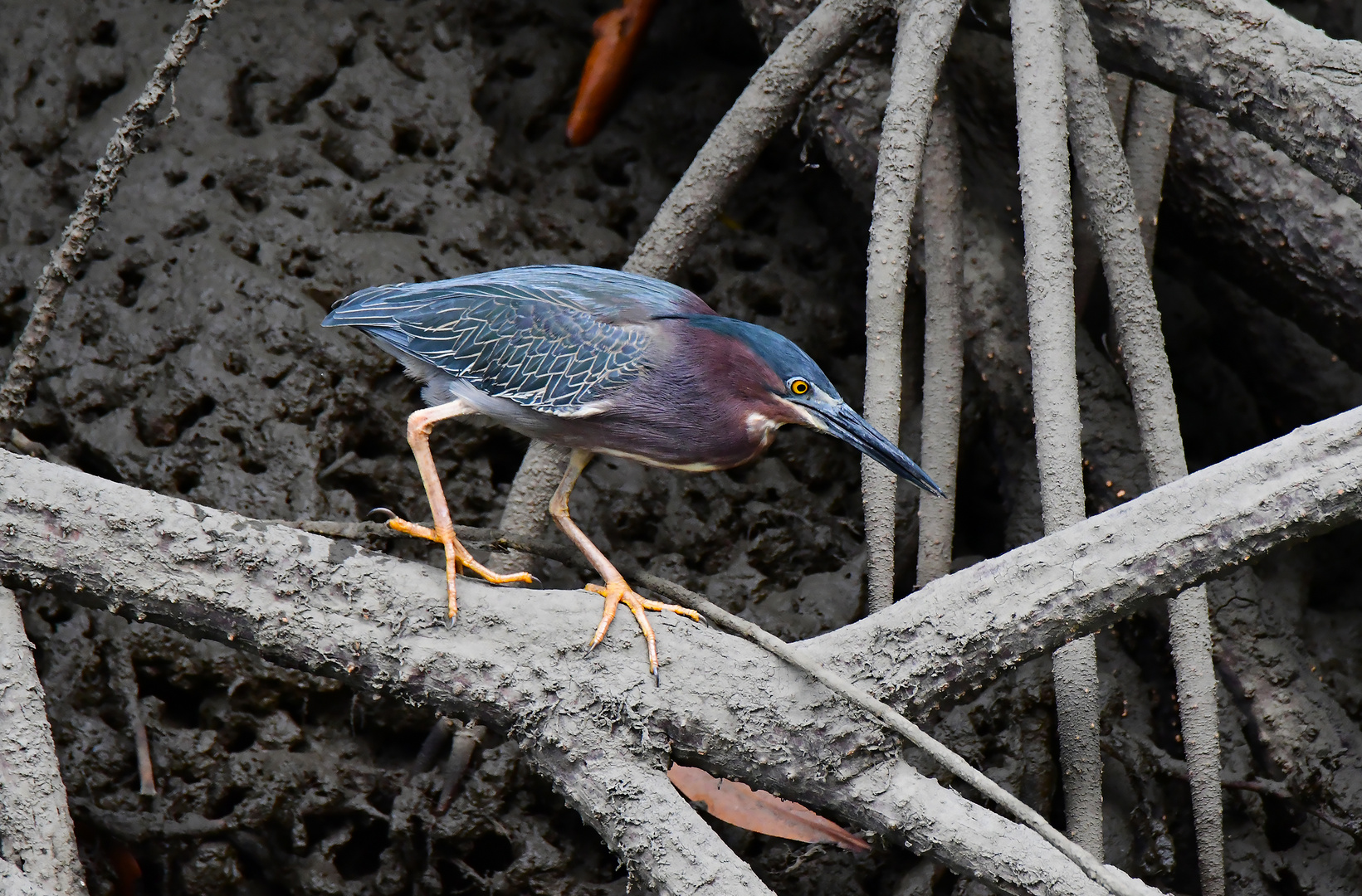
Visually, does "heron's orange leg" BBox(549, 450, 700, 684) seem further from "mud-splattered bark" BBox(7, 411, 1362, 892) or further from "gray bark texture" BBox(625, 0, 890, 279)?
"gray bark texture" BBox(625, 0, 890, 279)

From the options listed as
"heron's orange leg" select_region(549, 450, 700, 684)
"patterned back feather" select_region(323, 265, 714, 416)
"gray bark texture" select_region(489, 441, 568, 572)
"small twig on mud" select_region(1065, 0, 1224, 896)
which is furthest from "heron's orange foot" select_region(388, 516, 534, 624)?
"small twig on mud" select_region(1065, 0, 1224, 896)

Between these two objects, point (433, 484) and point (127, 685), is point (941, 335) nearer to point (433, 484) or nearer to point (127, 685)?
point (433, 484)

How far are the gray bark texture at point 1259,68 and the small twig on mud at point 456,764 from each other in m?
1.97

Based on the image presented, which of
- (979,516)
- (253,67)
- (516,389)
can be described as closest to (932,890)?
(979,516)

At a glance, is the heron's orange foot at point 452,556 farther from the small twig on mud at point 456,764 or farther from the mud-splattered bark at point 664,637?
the small twig on mud at point 456,764

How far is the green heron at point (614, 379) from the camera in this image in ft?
5.91

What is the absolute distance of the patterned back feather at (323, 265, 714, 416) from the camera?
183 centimetres

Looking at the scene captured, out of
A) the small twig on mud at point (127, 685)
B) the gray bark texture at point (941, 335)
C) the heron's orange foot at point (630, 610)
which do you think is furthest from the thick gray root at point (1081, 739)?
the small twig on mud at point (127, 685)

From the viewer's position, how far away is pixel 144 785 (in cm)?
227

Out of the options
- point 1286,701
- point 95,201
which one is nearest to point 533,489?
point 95,201

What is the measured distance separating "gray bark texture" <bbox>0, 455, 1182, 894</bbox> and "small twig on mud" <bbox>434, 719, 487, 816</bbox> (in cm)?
66

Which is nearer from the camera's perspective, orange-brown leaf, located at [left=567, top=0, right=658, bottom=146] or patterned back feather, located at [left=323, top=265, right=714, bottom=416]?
patterned back feather, located at [left=323, top=265, right=714, bottom=416]

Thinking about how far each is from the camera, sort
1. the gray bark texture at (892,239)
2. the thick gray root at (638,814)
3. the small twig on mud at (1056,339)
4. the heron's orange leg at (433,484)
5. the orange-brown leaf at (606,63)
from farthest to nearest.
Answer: the orange-brown leaf at (606,63) < the gray bark texture at (892,239) < the small twig on mud at (1056,339) < the heron's orange leg at (433,484) < the thick gray root at (638,814)

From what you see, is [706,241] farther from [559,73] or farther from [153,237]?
[153,237]
